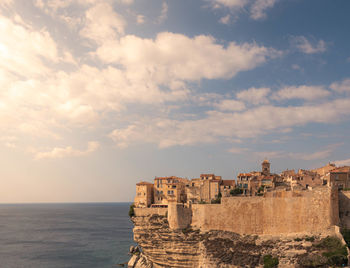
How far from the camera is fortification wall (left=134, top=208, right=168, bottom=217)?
50438mm

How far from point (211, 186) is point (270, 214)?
16.1 meters

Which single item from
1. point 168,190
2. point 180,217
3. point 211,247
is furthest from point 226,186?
point 211,247

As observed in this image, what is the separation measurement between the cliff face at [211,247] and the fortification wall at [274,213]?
1173 millimetres

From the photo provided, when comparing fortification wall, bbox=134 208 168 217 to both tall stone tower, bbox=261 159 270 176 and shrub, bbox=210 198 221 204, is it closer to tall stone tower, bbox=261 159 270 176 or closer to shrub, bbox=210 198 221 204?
shrub, bbox=210 198 221 204

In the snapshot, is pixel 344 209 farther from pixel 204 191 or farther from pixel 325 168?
pixel 325 168

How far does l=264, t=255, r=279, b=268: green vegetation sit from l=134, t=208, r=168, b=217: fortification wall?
18.5 metres

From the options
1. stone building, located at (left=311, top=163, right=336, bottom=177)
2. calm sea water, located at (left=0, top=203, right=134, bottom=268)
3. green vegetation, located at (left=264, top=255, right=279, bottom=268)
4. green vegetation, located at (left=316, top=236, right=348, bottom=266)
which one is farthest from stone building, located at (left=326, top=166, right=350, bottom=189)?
calm sea water, located at (left=0, top=203, right=134, bottom=268)

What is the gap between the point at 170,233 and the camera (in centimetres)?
4666

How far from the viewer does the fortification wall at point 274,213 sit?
36.3m

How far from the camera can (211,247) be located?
42.2m

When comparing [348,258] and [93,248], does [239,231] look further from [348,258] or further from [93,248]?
[93,248]

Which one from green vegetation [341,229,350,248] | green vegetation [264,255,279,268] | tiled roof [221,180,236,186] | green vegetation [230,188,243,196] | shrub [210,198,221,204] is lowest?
green vegetation [264,255,279,268]

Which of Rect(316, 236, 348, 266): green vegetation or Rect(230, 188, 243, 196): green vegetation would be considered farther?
Rect(230, 188, 243, 196): green vegetation

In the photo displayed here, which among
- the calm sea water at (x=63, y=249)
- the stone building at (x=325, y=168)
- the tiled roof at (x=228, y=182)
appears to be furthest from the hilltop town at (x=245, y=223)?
the calm sea water at (x=63, y=249)
